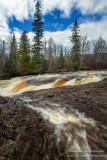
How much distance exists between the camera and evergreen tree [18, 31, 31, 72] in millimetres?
20641

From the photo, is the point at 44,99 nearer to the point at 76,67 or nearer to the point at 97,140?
the point at 97,140

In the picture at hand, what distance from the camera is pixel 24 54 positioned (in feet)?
71.9

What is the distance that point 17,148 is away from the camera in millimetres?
1796

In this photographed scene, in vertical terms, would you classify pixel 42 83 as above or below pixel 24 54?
below

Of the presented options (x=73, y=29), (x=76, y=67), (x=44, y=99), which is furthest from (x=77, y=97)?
(x=73, y=29)

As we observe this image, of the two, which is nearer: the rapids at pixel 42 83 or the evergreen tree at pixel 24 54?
the rapids at pixel 42 83

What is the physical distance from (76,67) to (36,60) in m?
9.97

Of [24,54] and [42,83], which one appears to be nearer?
[42,83]

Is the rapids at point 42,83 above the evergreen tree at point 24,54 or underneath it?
underneath

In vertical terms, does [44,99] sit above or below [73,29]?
below

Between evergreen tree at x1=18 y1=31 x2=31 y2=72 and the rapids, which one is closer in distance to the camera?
the rapids

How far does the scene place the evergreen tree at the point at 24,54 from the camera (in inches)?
813

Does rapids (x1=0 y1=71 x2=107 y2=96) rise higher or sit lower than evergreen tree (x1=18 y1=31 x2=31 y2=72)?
lower

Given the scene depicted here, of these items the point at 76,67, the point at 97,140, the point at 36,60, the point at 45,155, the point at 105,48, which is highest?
the point at 105,48
